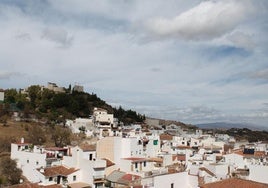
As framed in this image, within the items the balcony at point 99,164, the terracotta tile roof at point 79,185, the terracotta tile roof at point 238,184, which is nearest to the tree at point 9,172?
the terracotta tile roof at point 79,185

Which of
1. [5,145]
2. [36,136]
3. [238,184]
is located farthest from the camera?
Answer: [36,136]

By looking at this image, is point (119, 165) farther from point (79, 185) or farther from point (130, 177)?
point (79, 185)

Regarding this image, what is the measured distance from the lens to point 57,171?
3609cm

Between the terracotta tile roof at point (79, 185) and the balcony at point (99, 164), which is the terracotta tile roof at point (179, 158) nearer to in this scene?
the balcony at point (99, 164)

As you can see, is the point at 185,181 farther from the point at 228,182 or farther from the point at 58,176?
the point at 58,176

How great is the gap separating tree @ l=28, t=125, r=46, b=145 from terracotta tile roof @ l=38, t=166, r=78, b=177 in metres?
17.8

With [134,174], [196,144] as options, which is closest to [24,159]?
[134,174]

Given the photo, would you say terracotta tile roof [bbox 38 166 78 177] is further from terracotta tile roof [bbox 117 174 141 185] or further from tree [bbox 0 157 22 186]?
terracotta tile roof [bbox 117 174 141 185]

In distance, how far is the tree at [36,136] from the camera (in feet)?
178

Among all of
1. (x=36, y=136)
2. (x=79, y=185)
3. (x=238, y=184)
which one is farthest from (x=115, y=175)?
(x=36, y=136)

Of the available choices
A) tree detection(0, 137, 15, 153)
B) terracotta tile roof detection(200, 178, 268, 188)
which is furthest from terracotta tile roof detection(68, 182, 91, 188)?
tree detection(0, 137, 15, 153)

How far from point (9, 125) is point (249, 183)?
167 feet

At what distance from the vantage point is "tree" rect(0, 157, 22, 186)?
37.1m

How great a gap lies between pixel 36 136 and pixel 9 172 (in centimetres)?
1731
